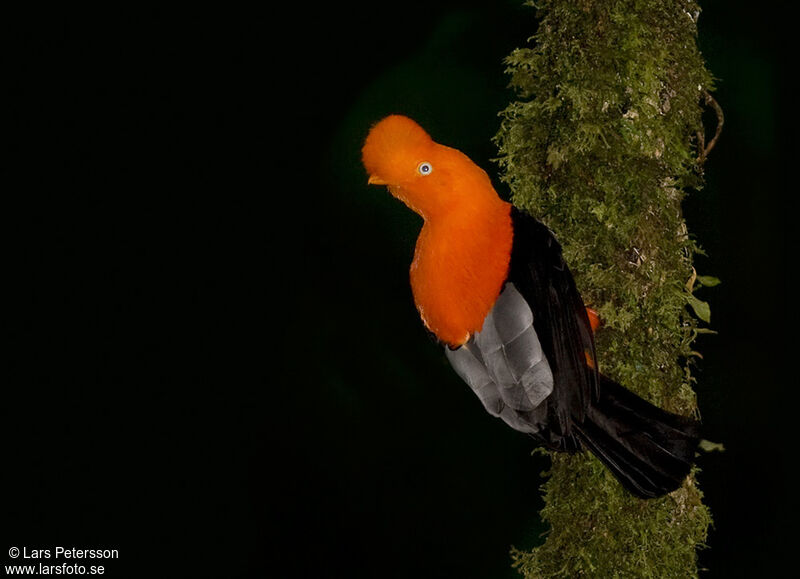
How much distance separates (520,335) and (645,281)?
328 mm

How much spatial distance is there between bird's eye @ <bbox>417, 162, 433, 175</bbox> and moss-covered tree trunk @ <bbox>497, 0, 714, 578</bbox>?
30cm

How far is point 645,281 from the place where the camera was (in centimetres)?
170

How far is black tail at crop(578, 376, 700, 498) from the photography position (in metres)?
1.58

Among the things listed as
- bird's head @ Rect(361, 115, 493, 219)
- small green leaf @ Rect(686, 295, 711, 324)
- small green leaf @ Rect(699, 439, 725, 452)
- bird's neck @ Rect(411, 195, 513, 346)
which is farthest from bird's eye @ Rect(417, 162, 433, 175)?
small green leaf @ Rect(699, 439, 725, 452)

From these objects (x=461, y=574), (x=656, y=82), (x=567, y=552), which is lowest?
(x=461, y=574)

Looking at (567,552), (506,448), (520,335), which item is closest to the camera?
(520,335)

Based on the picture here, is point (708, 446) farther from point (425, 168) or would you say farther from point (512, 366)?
point (425, 168)

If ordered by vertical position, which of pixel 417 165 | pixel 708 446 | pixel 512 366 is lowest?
pixel 708 446

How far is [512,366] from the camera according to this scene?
5.37 feet

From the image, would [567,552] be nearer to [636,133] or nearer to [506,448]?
[636,133]

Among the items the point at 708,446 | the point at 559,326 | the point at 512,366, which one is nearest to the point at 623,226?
the point at 559,326

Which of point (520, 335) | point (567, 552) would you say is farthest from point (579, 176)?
point (567, 552)

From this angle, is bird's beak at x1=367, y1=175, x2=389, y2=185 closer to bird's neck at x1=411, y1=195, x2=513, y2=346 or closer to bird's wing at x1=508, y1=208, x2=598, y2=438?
bird's neck at x1=411, y1=195, x2=513, y2=346

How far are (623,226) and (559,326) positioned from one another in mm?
289
